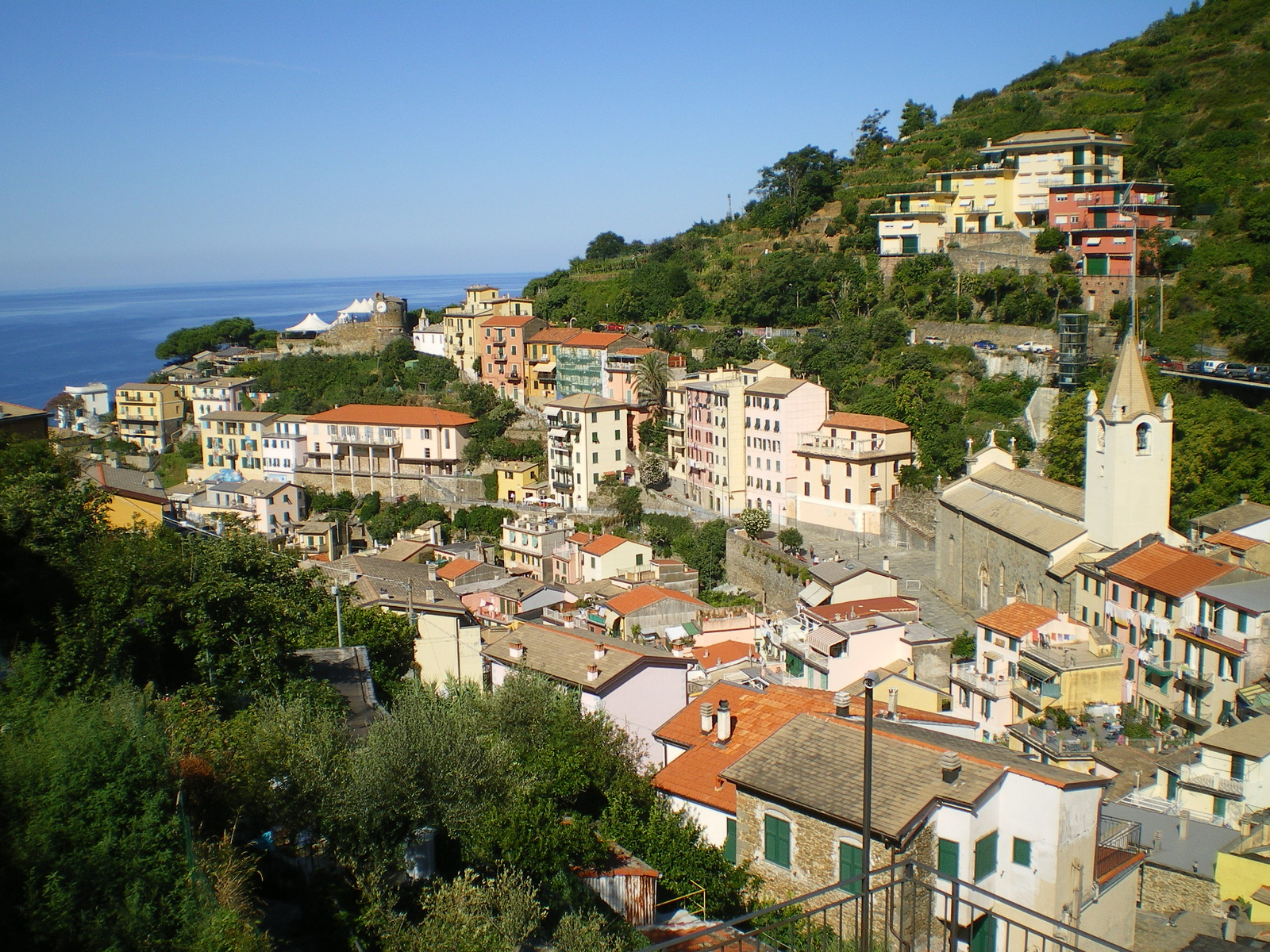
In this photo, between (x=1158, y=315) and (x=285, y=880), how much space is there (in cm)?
3618

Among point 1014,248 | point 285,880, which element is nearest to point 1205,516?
point 1014,248

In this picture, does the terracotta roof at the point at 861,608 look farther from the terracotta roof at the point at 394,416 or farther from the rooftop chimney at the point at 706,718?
the terracotta roof at the point at 394,416

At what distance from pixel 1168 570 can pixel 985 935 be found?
44.4 feet

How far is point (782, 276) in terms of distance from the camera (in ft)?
164

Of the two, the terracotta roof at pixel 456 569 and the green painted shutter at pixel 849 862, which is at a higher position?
the green painted shutter at pixel 849 862

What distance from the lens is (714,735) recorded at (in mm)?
15469

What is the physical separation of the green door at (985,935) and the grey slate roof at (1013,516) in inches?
613

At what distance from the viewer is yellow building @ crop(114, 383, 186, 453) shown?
215 feet

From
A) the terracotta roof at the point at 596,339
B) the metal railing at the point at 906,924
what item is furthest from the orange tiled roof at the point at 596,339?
the metal railing at the point at 906,924

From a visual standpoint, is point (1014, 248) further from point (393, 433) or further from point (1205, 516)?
point (393, 433)

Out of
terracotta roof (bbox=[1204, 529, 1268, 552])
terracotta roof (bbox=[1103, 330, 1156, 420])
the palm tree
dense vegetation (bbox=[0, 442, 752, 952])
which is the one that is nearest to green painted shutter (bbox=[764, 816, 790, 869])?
dense vegetation (bbox=[0, 442, 752, 952])

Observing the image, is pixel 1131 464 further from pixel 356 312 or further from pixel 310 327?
pixel 356 312

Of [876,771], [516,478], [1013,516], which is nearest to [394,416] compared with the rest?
[516,478]

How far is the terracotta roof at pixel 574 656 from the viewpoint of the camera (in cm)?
1841
